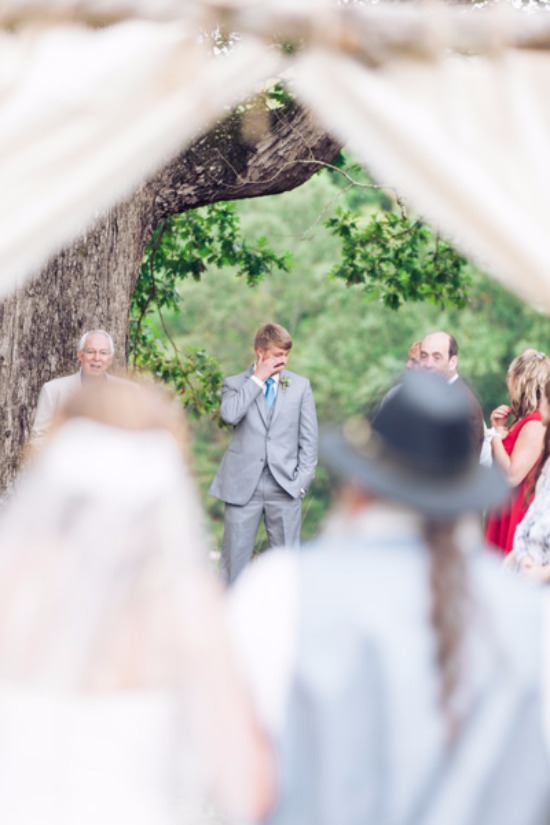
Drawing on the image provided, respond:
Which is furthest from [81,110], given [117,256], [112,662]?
[117,256]

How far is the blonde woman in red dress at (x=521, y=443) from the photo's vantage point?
6770 millimetres

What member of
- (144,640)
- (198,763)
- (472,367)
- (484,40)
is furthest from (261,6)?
(472,367)

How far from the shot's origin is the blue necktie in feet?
32.7

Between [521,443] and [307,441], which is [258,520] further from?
[521,443]

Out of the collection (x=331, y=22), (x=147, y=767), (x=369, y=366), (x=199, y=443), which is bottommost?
(x=199, y=443)

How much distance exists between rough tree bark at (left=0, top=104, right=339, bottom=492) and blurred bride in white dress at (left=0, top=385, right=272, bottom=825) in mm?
6604

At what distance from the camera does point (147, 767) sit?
250cm

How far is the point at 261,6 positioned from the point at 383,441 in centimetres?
113

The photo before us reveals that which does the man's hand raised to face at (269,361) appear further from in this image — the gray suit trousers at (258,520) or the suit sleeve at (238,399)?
the gray suit trousers at (258,520)

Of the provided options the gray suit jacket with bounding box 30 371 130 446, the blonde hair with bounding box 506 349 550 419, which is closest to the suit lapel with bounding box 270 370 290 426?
the gray suit jacket with bounding box 30 371 130 446

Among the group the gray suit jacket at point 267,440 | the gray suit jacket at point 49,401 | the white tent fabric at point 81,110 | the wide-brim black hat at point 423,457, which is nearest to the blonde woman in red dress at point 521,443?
the gray suit jacket at point 49,401

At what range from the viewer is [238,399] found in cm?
973

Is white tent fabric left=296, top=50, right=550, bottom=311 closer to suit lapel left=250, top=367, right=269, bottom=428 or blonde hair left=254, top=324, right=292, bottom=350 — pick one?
blonde hair left=254, top=324, right=292, bottom=350

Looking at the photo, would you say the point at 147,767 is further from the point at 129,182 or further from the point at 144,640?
the point at 129,182
